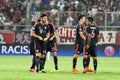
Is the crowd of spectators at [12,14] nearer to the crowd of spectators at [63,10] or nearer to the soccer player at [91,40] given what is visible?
the crowd of spectators at [63,10]

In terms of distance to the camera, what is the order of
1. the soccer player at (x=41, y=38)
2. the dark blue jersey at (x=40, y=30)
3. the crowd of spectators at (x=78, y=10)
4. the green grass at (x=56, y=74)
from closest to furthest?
the green grass at (x=56, y=74)
the soccer player at (x=41, y=38)
the dark blue jersey at (x=40, y=30)
the crowd of spectators at (x=78, y=10)

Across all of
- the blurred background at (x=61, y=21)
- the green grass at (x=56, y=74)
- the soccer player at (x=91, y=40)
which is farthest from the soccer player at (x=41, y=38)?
the blurred background at (x=61, y=21)

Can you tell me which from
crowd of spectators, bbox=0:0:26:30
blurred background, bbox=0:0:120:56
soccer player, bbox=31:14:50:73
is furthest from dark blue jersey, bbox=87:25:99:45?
crowd of spectators, bbox=0:0:26:30

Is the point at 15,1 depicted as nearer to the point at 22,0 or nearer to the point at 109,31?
the point at 22,0

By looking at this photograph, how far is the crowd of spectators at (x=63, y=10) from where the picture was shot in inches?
1481

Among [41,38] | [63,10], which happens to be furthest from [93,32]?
[63,10]

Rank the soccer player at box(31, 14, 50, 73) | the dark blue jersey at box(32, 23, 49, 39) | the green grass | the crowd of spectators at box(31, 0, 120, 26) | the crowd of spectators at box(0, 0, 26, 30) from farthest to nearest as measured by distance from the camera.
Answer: the crowd of spectators at box(0, 0, 26, 30) < the crowd of spectators at box(31, 0, 120, 26) < the dark blue jersey at box(32, 23, 49, 39) < the soccer player at box(31, 14, 50, 73) < the green grass

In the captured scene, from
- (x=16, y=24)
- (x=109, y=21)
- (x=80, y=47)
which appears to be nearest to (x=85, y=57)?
(x=80, y=47)

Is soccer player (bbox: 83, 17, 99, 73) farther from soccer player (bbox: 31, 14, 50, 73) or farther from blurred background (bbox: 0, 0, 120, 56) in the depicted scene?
blurred background (bbox: 0, 0, 120, 56)

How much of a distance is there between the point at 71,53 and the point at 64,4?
14.5 ft

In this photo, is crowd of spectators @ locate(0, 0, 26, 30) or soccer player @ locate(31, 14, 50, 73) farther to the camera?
crowd of spectators @ locate(0, 0, 26, 30)

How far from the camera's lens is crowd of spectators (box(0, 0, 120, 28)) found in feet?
123

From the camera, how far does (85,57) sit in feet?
69.6

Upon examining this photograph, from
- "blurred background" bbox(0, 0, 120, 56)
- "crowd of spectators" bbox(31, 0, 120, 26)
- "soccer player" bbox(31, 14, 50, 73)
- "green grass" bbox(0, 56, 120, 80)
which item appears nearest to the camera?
"green grass" bbox(0, 56, 120, 80)
